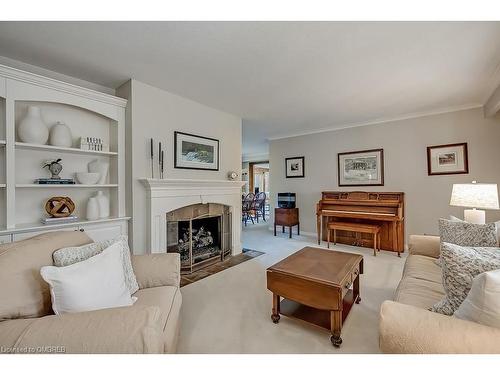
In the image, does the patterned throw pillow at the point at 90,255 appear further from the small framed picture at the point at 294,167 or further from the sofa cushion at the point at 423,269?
the small framed picture at the point at 294,167

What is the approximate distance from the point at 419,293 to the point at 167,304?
166 cm

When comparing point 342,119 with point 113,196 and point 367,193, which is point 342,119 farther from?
point 113,196

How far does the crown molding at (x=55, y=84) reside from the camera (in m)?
1.95

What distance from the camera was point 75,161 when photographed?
8.31 feet

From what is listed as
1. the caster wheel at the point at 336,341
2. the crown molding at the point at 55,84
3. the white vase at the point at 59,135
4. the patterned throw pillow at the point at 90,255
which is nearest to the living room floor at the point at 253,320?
the caster wheel at the point at 336,341

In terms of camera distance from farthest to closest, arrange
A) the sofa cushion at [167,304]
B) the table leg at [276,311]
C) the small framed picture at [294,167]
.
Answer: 1. the small framed picture at [294,167]
2. the table leg at [276,311]
3. the sofa cushion at [167,304]

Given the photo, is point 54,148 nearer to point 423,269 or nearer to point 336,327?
point 336,327

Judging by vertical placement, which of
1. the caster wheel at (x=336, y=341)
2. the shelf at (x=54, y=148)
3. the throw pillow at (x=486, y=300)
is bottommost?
the caster wheel at (x=336, y=341)

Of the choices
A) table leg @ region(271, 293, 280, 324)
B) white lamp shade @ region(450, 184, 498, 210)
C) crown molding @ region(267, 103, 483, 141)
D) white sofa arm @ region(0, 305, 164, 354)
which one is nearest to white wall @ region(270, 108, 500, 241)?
crown molding @ region(267, 103, 483, 141)

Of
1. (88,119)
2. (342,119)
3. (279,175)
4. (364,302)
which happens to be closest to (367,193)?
(342,119)

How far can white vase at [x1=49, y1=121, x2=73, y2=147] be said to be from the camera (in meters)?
2.26

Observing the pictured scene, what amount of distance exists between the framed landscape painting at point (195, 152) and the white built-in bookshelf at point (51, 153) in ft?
2.19

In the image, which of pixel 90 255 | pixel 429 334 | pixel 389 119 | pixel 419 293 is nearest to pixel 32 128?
pixel 90 255

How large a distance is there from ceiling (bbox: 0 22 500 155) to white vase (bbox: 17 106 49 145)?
1.73 ft
